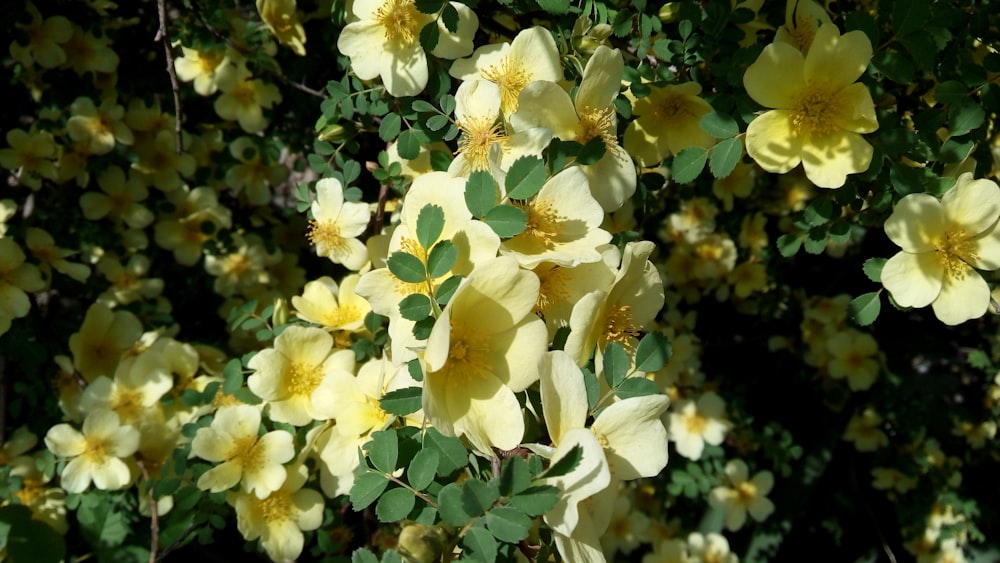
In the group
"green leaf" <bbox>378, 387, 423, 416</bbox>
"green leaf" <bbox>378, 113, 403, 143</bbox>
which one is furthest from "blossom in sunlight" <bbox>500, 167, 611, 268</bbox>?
"green leaf" <bbox>378, 113, 403, 143</bbox>

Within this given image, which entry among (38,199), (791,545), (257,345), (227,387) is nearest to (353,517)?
(257,345)

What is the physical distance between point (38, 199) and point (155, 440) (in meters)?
0.79

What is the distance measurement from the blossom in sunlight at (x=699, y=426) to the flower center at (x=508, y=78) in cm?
155

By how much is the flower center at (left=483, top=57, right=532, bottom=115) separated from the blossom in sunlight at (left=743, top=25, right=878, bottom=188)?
336mm

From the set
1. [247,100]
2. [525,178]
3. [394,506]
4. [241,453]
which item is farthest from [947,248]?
[247,100]

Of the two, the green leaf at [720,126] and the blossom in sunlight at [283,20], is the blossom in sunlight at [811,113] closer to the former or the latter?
the green leaf at [720,126]

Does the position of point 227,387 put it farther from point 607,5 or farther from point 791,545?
point 791,545

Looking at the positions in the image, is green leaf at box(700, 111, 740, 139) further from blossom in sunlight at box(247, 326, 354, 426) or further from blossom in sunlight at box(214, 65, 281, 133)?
blossom in sunlight at box(214, 65, 281, 133)

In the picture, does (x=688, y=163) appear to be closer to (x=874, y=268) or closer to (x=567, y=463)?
(x=874, y=268)

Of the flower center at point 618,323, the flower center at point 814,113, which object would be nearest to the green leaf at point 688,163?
the flower center at point 814,113

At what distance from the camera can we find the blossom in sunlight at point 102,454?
150 centimetres

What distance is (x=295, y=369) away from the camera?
1.38 meters

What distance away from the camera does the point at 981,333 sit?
2.77 metres

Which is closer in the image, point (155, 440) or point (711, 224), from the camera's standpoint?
point (155, 440)
